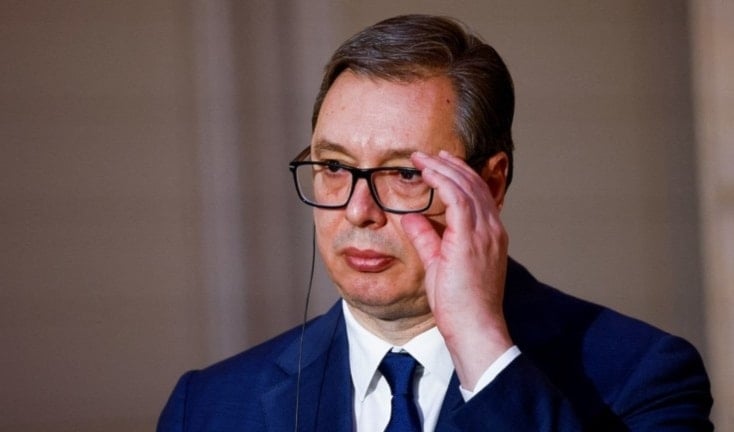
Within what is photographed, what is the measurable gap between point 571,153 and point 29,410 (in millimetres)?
1796

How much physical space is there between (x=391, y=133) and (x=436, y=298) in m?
0.30

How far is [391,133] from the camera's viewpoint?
212 cm

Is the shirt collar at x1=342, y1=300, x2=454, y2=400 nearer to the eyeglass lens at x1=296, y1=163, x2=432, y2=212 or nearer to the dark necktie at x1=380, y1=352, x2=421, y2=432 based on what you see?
the dark necktie at x1=380, y1=352, x2=421, y2=432

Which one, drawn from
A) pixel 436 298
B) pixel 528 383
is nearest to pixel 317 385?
pixel 436 298

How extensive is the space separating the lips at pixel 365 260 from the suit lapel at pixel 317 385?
0.95 feet

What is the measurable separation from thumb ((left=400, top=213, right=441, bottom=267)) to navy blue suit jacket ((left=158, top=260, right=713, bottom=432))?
237mm

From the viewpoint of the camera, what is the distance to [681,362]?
7.25 ft

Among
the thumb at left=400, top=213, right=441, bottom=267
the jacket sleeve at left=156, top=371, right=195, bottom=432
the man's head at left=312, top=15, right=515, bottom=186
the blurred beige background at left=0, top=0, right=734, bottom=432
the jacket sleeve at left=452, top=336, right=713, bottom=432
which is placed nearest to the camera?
the jacket sleeve at left=452, top=336, right=713, bottom=432

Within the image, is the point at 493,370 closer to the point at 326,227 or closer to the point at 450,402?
the point at 450,402

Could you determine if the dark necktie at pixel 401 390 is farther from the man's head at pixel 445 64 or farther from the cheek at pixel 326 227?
the man's head at pixel 445 64

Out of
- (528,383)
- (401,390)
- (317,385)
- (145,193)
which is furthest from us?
(145,193)

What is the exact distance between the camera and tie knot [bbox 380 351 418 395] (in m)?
2.21

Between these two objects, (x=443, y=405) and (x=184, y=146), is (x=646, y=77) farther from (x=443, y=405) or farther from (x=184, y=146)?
(x=443, y=405)

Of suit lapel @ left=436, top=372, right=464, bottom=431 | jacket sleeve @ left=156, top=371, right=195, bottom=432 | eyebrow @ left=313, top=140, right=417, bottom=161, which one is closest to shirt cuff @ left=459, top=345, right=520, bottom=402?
suit lapel @ left=436, top=372, right=464, bottom=431
